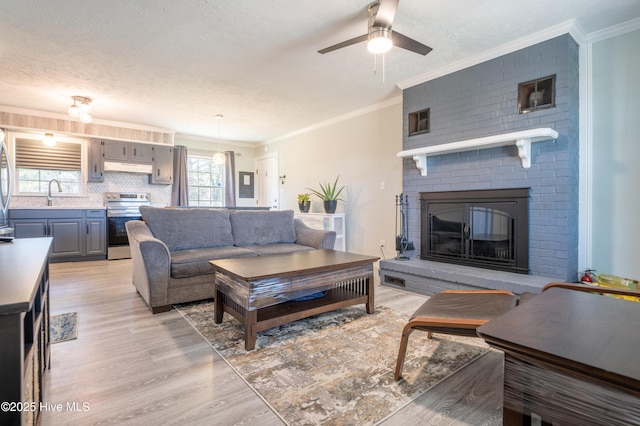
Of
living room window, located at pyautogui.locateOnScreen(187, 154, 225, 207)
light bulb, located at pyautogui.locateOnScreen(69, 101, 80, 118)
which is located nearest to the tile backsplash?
living room window, located at pyautogui.locateOnScreen(187, 154, 225, 207)

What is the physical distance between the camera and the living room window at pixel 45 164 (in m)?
5.17

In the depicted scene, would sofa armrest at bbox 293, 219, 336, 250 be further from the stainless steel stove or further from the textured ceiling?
the stainless steel stove

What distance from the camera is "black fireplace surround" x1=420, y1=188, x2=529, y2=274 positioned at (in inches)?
120

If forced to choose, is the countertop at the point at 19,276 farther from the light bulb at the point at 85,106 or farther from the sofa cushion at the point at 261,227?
the light bulb at the point at 85,106

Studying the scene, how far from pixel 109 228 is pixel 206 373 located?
191 inches

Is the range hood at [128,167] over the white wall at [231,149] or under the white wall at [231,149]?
under

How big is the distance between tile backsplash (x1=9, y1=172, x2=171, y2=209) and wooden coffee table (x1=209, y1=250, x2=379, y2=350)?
4.74m

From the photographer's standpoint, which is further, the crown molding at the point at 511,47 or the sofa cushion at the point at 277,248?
the sofa cushion at the point at 277,248

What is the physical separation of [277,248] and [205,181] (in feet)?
14.4

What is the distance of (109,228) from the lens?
5.48m

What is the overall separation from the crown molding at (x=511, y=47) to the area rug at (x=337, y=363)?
9.03 ft

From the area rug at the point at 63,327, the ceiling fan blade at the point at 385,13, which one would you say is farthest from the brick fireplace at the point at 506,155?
the area rug at the point at 63,327

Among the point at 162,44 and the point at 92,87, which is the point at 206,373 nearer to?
the point at 162,44

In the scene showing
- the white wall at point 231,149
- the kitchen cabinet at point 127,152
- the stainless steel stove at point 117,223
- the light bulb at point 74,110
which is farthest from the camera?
the white wall at point 231,149
